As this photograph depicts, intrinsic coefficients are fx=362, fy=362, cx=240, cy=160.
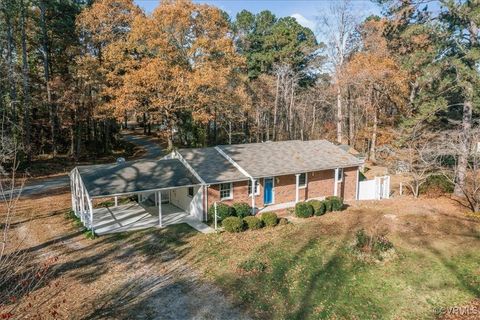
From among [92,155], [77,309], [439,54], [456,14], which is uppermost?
[456,14]

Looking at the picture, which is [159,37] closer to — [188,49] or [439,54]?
[188,49]

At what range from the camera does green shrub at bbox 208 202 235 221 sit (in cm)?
1961

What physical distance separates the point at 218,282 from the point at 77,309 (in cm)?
477

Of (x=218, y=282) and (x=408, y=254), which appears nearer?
(x=218, y=282)

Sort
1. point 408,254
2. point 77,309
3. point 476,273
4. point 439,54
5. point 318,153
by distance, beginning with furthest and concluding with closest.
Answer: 1. point 318,153
2. point 439,54
3. point 408,254
4. point 476,273
5. point 77,309

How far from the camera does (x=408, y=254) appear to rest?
49.0ft

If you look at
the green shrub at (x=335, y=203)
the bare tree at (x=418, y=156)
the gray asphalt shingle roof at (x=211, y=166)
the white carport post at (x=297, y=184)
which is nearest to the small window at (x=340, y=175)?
the green shrub at (x=335, y=203)

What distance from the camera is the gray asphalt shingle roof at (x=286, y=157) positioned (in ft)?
72.7

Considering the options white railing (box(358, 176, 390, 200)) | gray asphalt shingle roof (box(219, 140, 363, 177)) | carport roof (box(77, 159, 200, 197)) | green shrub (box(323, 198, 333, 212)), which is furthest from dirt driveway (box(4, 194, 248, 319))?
white railing (box(358, 176, 390, 200))

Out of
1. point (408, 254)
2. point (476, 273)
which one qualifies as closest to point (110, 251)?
point (408, 254)

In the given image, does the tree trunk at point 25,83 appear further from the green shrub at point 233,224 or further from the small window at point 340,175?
the small window at point 340,175

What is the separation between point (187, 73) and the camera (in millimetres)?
31250

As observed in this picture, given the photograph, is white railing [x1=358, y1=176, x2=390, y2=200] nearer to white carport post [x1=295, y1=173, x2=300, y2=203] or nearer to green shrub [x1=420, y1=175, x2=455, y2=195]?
green shrub [x1=420, y1=175, x2=455, y2=195]

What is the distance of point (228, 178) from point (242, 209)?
1920 millimetres
